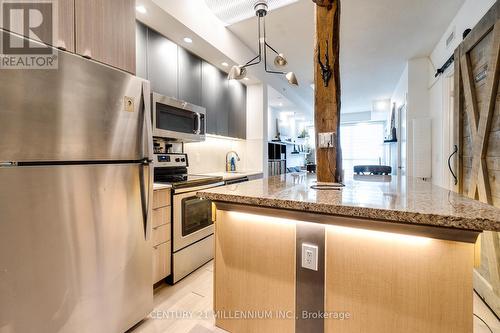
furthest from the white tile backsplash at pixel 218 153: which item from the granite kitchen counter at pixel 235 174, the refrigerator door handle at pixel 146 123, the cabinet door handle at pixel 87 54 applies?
the cabinet door handle at pixel 87 54

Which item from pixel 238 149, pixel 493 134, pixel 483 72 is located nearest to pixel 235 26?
pixel 238 149

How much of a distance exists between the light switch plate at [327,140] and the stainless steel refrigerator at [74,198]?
3.98 ft

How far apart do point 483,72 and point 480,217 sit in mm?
2004

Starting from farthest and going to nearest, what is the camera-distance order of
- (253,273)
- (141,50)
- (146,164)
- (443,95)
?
(443,95)
(141,50)
(146,164)
(253,273)

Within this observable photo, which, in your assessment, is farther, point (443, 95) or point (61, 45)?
point (443, 95)

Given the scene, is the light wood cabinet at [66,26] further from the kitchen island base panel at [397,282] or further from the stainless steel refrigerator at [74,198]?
the kitchen island base panel at [397,282]

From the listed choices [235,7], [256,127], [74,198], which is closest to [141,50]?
[235,7]

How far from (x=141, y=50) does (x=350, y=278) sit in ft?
8.45

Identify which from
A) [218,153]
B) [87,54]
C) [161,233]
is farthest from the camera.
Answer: [218,153]

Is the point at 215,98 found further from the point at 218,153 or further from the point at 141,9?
the point at 141,9

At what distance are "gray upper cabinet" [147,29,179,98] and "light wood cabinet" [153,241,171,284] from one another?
5.15 feet

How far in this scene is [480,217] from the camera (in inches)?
28.4

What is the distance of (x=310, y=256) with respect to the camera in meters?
1.10

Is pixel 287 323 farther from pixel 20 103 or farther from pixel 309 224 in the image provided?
pixel 20 103
